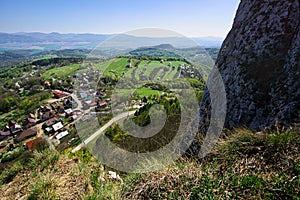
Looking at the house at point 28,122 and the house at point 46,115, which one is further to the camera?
the house at point 46,115

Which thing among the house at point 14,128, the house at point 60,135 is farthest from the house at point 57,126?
the house at point 14,128

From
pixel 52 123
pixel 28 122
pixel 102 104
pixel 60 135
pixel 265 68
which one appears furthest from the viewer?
pixel 102 104

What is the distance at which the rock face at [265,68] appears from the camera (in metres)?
3.22

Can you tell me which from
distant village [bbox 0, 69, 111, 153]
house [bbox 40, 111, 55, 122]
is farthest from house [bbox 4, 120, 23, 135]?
house [bbox 40, 111, 55, 122]

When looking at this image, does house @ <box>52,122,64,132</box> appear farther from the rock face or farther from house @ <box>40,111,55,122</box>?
the rock face

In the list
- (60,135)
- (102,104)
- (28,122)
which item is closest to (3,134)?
(28,122)

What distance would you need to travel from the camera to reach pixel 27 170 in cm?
486

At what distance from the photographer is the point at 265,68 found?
12.3 feet

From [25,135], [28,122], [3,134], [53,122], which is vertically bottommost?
[3,134]

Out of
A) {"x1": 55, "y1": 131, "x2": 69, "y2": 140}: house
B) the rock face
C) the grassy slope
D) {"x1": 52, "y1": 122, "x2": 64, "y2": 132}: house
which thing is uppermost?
the rock face

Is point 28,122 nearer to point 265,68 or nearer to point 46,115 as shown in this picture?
point 46,115

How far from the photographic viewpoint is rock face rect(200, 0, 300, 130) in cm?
322

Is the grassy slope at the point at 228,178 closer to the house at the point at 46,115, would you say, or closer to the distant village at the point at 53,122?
the distant village at the point at 53,122

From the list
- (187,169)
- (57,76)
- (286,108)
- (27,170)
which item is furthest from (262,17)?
(57,76)
